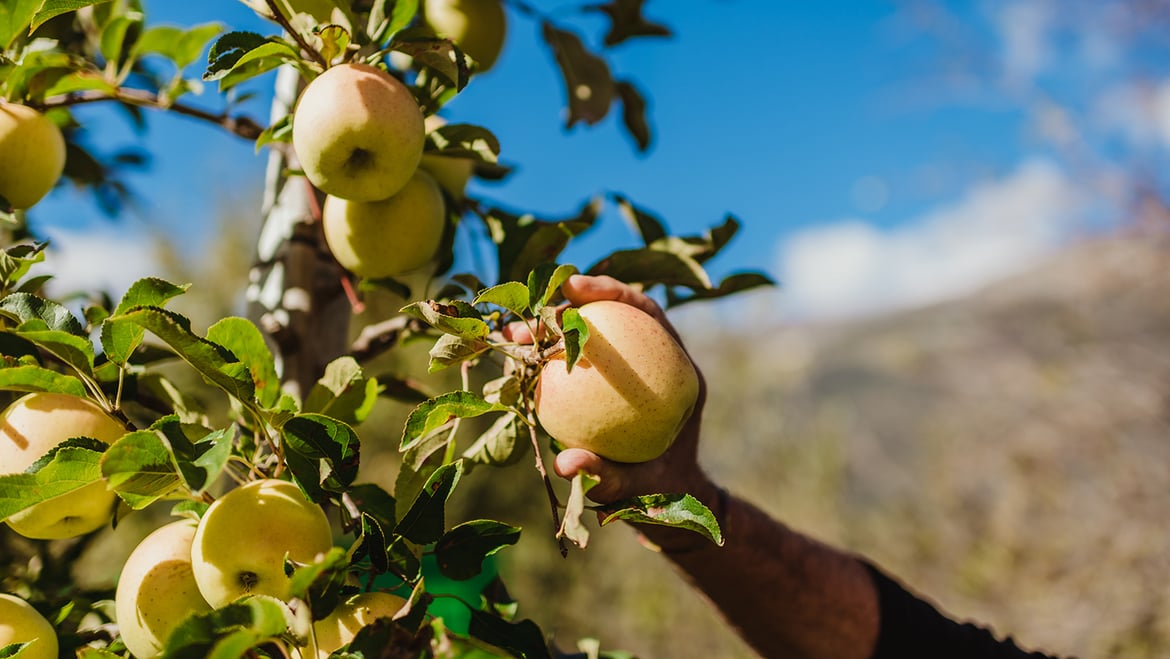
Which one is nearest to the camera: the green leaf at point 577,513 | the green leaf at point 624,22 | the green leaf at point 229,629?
the green leaf at point 229,629

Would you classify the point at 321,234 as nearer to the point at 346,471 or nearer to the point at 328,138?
the point at 328,138

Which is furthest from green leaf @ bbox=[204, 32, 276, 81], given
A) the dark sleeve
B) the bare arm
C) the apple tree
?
the dark sleeve

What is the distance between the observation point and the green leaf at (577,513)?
0.58 metres

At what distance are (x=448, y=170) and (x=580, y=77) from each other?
0.91 feet

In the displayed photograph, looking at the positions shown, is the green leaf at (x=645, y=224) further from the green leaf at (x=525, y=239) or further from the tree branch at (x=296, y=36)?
the tree branch at (x=296, y=36)

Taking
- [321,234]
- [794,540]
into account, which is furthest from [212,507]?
[794,540]

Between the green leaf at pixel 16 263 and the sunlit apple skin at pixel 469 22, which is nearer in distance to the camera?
→ the green leaf at pixel 16 263

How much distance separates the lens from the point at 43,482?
23.9 inches

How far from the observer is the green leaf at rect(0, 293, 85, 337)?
680 mm

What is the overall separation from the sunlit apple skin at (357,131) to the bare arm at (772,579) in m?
0.48

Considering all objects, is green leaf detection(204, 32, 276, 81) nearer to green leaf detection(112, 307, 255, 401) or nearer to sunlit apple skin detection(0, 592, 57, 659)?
green leaf detection(112, 307, 255, 401)

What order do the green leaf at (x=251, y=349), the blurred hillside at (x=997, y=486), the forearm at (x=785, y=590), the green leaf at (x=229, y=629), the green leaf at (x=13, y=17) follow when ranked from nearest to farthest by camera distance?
the green leaf at (x=229, y=629) < the green leaf at (x=251, y=349) < the green leaf at (x=13, y=17) < the forearm at (x=785, y=590) < the blurred hillside at (x=997, y=486)

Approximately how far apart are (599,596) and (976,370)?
11.9ft

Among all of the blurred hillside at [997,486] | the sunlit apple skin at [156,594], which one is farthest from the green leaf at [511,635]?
the blurred hillside at [997,486]
